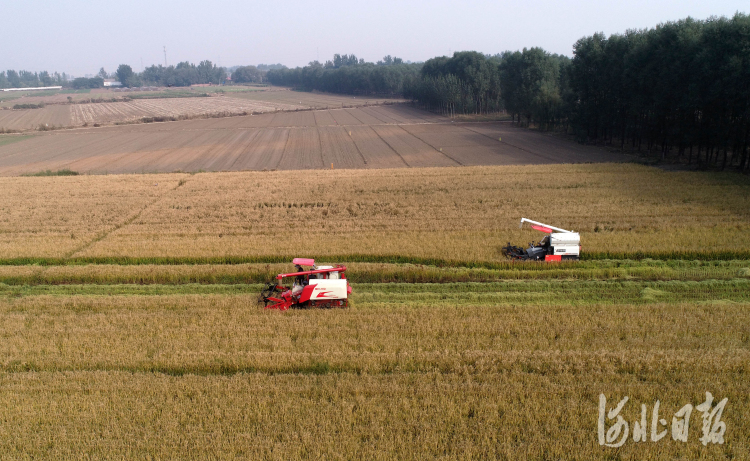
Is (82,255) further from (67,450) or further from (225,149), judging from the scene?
(225,149)

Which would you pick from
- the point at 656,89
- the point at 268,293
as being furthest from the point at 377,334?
the point at 656,89

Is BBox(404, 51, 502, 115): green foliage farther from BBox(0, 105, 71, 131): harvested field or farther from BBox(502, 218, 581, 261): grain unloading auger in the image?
BBox(502, 218, 581, 261): grain unloading auger

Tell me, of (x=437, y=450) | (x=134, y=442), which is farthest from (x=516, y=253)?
(x=134, y=442)

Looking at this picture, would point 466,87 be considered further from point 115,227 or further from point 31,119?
point 31,119

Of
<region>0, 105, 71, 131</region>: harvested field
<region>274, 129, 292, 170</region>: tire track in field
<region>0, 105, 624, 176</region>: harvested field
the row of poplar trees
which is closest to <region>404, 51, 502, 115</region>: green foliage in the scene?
<region>0, 105, 624, 176</region>: harvested field

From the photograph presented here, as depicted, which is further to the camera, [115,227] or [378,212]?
[378,212]
